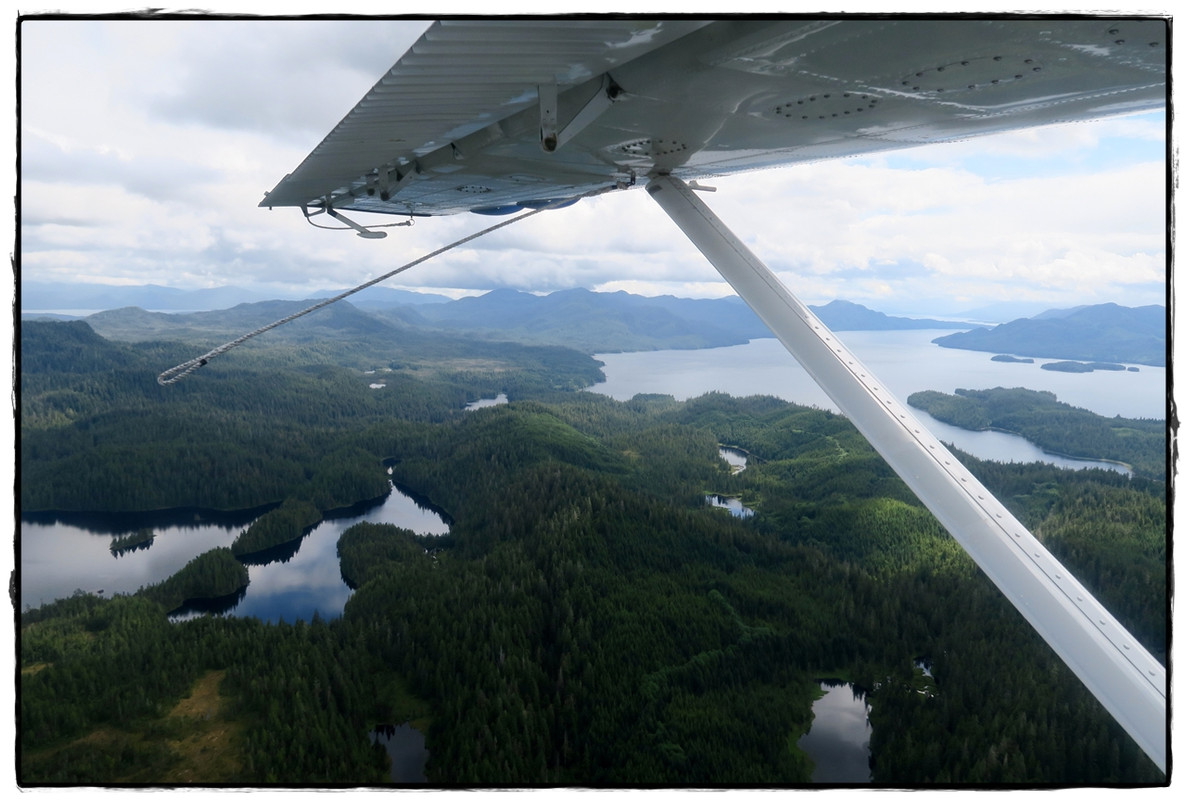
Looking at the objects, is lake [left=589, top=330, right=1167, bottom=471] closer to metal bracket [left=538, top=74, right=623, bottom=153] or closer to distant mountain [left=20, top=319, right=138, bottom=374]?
metal bracket [left=538, top=74, right=623, bottom=153]

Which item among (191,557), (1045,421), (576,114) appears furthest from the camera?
(1045,421)

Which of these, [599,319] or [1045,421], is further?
[599,319]

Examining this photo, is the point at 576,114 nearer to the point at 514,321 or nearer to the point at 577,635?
the point at 577,635

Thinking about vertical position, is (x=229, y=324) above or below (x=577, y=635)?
above

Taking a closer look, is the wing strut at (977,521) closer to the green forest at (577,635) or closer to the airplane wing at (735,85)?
the green forest at (577,635)

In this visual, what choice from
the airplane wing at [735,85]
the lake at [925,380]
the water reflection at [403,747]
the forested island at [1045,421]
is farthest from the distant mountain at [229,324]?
the airplane wing at [735,85]

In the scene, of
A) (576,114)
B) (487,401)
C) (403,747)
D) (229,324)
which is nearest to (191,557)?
(403,747)
